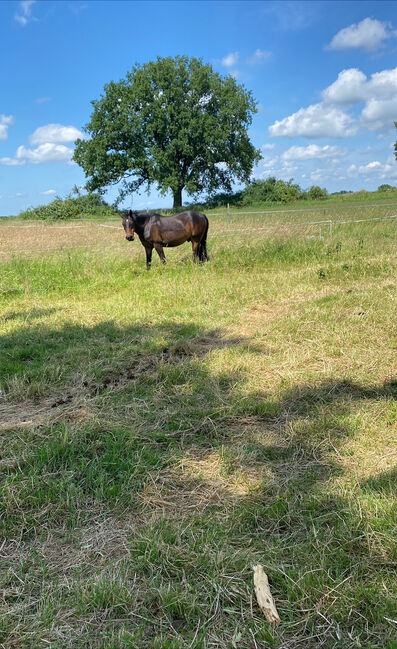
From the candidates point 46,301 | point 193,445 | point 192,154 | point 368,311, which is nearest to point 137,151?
point 192,154

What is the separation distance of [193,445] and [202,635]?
1.46 metres

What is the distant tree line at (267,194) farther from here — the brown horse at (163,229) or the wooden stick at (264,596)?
the wooden stick at (264,596)

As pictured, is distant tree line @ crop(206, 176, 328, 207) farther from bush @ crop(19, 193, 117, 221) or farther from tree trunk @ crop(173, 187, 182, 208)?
bush @ crop(19, 193, 117, 221)

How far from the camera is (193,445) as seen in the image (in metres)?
3.20

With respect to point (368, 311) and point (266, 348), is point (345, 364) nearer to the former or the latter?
point (266, 348)

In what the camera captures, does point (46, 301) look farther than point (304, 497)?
Yes

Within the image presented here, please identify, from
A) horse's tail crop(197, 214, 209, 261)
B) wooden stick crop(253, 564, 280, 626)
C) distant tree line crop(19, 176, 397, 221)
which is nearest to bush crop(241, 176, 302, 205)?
distant tree line crop(19, 176, 397, 221)

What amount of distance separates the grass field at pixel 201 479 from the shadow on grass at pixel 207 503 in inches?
0.4

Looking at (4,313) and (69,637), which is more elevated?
(4,313)

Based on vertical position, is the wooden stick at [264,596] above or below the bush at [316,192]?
below

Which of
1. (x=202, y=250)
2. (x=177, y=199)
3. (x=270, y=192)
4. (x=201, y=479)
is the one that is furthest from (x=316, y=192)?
(x=201, y=479)

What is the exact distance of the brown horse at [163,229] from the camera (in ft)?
34.5

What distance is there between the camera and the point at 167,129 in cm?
3525

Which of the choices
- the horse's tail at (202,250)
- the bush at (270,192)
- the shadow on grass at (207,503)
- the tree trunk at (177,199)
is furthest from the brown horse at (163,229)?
the bush at (270,192)
